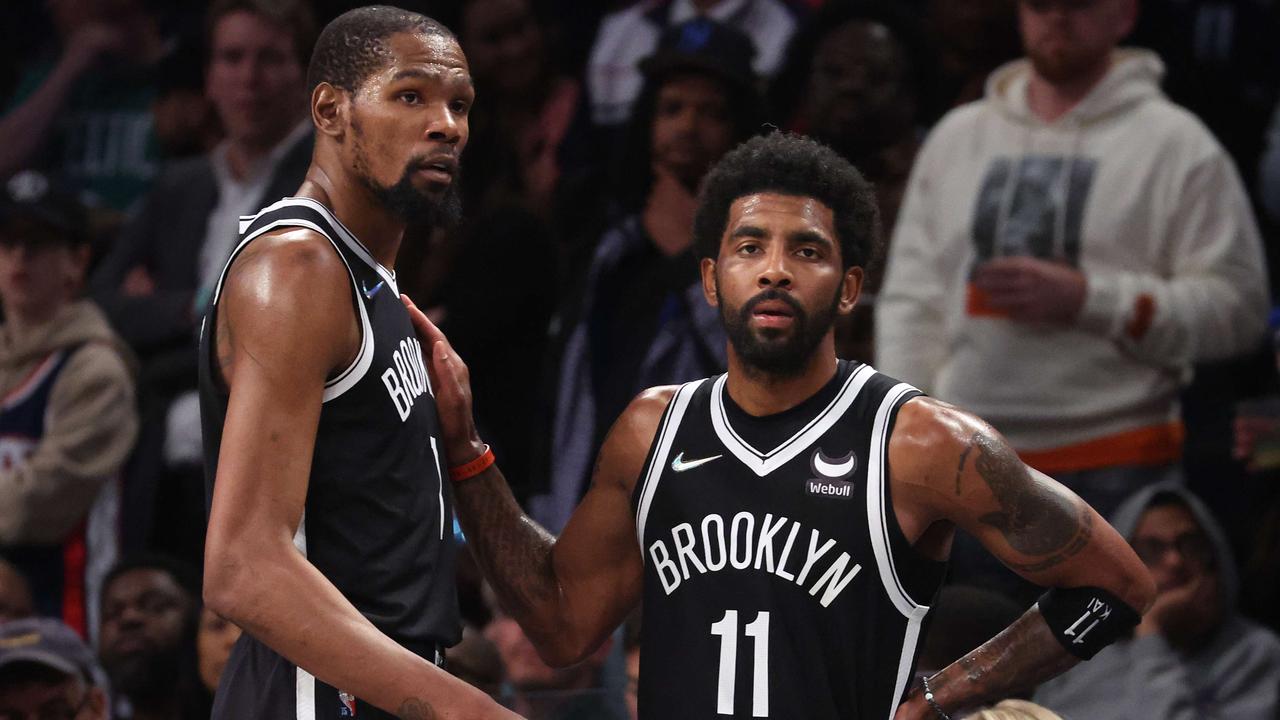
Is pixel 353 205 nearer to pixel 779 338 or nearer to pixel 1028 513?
pixel 779 338

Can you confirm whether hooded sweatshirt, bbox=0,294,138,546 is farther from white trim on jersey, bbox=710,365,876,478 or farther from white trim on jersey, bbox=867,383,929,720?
white trim on jersey, bbox=867,383,929,720

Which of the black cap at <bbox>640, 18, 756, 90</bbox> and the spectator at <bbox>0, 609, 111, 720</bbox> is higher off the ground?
the black cap at <bbox>640, 18, 756, 90</bbox>

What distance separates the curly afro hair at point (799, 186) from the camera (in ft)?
12.4

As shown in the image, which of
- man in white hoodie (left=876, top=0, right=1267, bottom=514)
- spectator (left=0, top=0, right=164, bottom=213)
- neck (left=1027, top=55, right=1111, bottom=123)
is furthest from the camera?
spectator (left=0, top=0, right=164, bottom=213)

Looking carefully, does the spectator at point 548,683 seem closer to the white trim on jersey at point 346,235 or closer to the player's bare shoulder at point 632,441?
the player's bare shoulder at point 632,441

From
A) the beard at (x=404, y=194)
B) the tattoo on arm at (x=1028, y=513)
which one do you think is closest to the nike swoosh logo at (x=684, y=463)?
the tattoo on arm at (x=1028, y=513)

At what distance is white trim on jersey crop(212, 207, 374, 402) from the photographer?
331 centimetres

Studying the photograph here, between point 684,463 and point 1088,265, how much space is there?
231 cm

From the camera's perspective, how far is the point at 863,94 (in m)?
6.22

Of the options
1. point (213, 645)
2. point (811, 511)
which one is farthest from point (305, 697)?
point (213, 645)

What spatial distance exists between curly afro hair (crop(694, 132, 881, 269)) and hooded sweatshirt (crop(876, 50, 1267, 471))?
1.81 metres

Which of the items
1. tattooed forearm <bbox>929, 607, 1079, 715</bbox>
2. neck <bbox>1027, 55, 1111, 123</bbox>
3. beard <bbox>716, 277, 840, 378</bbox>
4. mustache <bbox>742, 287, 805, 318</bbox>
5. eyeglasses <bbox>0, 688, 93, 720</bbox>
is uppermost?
neck <bbox>1027, 55, 1111, 123</bbox>

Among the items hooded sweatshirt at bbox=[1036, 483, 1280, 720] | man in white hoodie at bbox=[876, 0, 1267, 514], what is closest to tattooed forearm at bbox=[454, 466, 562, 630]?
hooded sweatshirt at bbox=[1036, 483, 1280, 720]

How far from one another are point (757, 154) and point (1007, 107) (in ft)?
7.34
